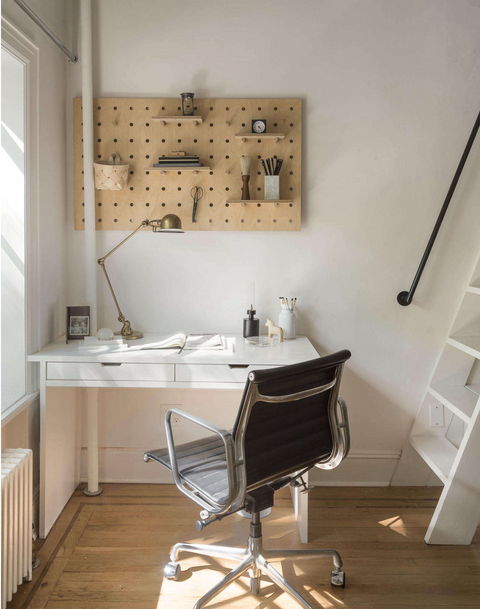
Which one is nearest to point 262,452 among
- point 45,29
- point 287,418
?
point 287,418

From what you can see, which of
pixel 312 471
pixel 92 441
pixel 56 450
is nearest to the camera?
pixel 56 450

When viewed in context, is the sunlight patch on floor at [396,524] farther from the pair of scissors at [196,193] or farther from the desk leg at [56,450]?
the pair of scissors at [196,193]

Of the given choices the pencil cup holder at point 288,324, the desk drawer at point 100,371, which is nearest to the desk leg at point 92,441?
the desk drawer at point 100,371

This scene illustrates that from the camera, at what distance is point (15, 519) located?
1.75 meters

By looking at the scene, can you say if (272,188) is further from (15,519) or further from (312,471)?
(15,519)

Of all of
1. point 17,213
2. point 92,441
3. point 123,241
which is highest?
point 17,213

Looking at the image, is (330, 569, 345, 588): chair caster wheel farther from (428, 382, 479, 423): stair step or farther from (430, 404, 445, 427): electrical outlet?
(430, 404, 445, 427): electrical outlet

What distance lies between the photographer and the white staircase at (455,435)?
220cm

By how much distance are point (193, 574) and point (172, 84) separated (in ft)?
7.34

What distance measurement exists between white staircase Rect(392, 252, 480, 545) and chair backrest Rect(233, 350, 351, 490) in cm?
75

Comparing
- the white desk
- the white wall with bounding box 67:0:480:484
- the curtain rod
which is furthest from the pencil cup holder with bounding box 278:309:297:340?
the curtain rod

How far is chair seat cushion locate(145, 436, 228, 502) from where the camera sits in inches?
64.6

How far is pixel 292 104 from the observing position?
8.44 feet

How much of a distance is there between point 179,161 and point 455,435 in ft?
6.50
